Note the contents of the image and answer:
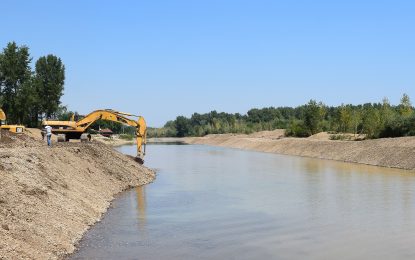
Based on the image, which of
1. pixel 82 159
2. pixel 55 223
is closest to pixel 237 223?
pixel 55 223

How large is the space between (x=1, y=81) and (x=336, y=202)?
5571cm

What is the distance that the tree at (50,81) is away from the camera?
73000 mm

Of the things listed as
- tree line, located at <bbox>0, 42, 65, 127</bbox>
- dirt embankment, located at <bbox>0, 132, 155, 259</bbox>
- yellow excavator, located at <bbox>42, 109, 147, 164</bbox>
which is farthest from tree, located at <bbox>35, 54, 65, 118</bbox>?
dirt embankment, located at <bbox>0, 132, 155, 259</bbox>

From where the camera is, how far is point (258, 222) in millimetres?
20375

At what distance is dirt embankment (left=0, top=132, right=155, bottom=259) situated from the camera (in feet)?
44.8

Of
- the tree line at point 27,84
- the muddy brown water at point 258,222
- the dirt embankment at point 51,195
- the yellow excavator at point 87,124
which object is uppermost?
the tree line at point 27,84

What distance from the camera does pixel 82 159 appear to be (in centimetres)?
3070

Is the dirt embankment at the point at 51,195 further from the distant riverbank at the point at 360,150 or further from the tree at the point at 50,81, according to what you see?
the tree at the point at 50,81

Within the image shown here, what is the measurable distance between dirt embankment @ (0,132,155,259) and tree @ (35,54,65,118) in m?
40.8

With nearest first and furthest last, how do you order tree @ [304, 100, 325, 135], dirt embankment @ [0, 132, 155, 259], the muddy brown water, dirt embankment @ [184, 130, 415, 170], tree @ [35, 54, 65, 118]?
dirt embankment @ [0, 132, 155, 259], the muddy brown water, dirt embankment @ [184, 130, 415, 170], tree @ [35, 54, 65, 118], tree @ [304, 100, 325, 135]

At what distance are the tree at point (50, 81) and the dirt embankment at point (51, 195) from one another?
1606 inches

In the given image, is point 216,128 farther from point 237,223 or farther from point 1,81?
point 237,223

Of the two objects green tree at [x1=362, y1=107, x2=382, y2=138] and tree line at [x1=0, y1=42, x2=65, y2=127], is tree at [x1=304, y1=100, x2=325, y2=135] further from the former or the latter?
tree line at [x1=0, y1=42, x2=65, y2=127]

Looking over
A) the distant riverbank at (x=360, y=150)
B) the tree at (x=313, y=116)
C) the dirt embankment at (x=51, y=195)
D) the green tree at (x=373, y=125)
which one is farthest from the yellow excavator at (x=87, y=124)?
the tree at (x=313, y=116)
